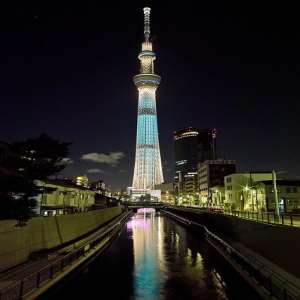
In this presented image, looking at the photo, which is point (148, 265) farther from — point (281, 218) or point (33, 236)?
point (281, 218)

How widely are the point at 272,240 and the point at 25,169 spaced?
15.3m

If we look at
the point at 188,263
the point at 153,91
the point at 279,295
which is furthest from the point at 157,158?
the point at 279,295

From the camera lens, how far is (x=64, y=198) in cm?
4281

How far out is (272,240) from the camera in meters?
18.5

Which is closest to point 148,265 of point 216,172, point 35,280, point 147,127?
point 35,280

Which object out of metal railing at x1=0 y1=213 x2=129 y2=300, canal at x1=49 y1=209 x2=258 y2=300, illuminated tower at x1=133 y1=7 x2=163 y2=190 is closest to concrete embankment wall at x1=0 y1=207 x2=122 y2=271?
metal railing at x1=0 y1=213 x2=129 y2=300

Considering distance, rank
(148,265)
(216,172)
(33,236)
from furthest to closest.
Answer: (216,172), (148,265), (33,236)

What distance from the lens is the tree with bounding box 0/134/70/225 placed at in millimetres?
17938

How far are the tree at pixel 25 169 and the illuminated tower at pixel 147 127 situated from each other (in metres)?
113

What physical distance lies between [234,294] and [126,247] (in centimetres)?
1846

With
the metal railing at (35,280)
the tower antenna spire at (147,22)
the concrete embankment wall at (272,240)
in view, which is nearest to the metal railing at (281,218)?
the concrete embankment wall at (272,240)

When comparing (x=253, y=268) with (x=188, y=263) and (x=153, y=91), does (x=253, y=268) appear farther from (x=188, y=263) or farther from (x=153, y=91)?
(x=153, y=91)

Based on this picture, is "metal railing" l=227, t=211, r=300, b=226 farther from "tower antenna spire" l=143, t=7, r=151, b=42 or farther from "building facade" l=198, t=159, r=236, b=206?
"tower antenna spire" l=143, t=7, r=151, b=42

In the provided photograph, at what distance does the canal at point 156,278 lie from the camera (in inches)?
593
